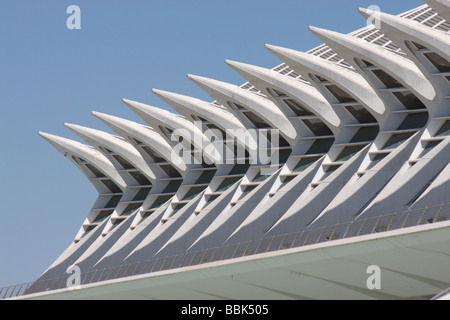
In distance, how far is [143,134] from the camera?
61844 millimetres

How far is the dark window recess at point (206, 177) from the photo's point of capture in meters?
62.8

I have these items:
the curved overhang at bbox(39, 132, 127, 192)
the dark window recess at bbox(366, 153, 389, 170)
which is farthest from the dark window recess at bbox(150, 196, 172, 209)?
the dark window recess at bbox(366, 153, 389, 170)

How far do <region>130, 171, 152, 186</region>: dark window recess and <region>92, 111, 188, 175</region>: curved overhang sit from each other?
16.8ft

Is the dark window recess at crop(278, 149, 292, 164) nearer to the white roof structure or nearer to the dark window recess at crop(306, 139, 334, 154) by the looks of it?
the white roof structure

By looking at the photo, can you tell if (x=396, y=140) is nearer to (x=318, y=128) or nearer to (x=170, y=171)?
(x=318, y=128)

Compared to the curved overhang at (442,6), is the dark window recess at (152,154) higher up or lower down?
higher up

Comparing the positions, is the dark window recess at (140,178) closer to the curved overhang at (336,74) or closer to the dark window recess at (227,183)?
the dark window recess at (227,183)

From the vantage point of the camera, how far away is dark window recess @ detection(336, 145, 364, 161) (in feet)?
173

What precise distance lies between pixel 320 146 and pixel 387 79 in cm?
780

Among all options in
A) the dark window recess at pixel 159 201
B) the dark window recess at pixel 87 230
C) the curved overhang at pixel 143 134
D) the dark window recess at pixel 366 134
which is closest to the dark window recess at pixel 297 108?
the dark window recess at pixel 366 134

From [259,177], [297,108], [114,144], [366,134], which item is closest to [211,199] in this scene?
[259,177]

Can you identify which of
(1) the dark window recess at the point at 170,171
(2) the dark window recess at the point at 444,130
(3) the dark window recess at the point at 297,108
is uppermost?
(1) the dark window recess at the point at 170,171

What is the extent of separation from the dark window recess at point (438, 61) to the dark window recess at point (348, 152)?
8230 mm
